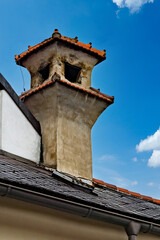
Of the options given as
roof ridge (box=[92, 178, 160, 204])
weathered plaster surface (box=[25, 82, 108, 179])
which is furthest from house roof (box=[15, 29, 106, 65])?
roof ridge (box=[92, 178, 160, 204])

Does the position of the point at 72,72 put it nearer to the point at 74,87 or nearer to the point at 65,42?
the point at 65,42

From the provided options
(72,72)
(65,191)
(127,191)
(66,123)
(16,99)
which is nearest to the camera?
(65,191)

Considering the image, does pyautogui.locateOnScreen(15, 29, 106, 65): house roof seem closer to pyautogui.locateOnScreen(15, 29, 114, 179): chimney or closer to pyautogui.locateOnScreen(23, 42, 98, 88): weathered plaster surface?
pyautogui.locateOnScreen(15, 29, 114, 179): chimney

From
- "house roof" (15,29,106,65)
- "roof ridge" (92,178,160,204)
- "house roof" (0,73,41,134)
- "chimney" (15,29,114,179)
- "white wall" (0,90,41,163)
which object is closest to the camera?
"white wall" (0,90,41,163)

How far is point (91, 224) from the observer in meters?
5.80

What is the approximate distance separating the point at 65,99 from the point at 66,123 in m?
0.72

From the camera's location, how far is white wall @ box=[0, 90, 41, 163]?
30.1 ft

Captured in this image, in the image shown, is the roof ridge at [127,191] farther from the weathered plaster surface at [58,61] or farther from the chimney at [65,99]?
the weathered plaster surface at [58,61]

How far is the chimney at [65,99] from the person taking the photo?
1087cm

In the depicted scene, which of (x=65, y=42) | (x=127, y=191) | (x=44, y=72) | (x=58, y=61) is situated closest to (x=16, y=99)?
(x=58, y=61)

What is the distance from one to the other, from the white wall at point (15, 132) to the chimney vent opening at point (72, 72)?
2793 mm

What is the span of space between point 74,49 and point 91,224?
25.7 feet

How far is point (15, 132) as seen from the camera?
9.66m

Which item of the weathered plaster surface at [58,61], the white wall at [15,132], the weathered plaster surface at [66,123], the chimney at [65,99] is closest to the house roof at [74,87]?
the chimney at [65,99]
